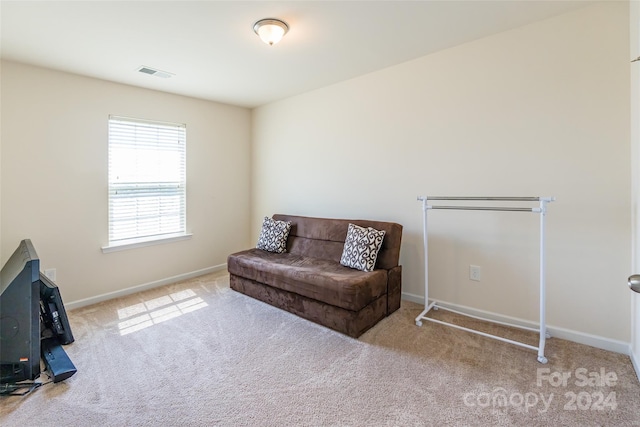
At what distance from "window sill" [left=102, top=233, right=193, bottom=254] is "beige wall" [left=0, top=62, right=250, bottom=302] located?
56mm

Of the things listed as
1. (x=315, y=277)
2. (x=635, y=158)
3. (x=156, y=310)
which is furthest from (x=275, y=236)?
(x=635, y=158)

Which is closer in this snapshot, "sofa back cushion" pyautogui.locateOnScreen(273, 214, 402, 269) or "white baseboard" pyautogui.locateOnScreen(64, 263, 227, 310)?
"sofa back cushion" pyautogui.locateOnScreen(273, 214, 402, 269)

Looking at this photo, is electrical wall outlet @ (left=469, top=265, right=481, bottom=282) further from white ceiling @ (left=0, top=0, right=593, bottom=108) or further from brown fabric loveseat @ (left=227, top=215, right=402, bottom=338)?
white ceiling @ (left=0, top=0, right=593, bottom=108)

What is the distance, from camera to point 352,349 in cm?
230

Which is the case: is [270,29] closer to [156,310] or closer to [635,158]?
[635,158]

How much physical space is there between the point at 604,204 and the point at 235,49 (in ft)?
10.2

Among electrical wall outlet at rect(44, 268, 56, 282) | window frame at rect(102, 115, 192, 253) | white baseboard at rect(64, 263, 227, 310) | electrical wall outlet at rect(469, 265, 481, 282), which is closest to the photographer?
electrical wall outlet at rect(469, 265, 481, 282)

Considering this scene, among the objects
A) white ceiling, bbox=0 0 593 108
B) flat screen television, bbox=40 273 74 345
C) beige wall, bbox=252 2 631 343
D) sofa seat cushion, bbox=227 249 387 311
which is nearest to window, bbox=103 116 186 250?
white ceiling, bbox=0 0 593 108

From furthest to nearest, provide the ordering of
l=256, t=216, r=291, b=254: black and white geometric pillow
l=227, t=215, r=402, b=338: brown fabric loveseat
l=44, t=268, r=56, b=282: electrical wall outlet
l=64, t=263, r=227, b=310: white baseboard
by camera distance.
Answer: l=256, t=216, r=291, b=254: black and white geometric pillow → l=64, t=263, r=227, b=310: white baseboard → l=44, t=268, r=56, b=282: electrical wall outlet → l=227, t=215, r=402, b=338: brown fabric loveseat

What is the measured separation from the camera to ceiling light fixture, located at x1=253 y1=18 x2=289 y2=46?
7.24 ft

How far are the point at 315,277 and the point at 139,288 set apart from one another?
2.34m

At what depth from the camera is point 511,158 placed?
8.23 ft

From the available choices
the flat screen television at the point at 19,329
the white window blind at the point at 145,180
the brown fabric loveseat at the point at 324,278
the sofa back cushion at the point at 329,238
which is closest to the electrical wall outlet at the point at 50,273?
the white window blind at the point at 145,180

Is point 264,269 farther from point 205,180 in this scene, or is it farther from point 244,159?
point 244,159
